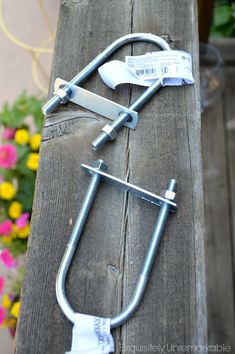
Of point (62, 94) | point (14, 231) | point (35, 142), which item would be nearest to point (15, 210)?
point (14, 231)

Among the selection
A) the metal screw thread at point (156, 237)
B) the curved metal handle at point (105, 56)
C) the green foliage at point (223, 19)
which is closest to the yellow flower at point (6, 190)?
the curved metal handle at point (105, 56)

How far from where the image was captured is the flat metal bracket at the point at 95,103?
592 mm

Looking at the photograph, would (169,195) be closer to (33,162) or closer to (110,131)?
(110,131)

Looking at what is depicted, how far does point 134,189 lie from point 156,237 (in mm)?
71

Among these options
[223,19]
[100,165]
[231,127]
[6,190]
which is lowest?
[100,165]

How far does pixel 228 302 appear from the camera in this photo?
130cm

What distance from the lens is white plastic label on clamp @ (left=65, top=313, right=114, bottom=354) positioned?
1.51 feet

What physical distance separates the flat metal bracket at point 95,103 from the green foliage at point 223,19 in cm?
135

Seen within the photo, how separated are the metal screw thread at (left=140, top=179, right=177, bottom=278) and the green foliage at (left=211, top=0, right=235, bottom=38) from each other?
1.45 meters

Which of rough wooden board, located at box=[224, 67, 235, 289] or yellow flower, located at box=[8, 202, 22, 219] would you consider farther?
rough wooden board, located at box=[224, 67, 235, 289]

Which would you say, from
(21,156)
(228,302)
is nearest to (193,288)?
(21,156)

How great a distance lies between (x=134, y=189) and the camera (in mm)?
537

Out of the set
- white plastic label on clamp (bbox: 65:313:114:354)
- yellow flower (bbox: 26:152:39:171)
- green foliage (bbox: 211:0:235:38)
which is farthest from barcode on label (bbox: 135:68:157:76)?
green foliage (bbox: 211:0:235:38)

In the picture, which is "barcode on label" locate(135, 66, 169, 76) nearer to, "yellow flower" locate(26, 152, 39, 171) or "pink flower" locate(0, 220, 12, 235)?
"yellow flower" locate(26, 152, 39, 171)
